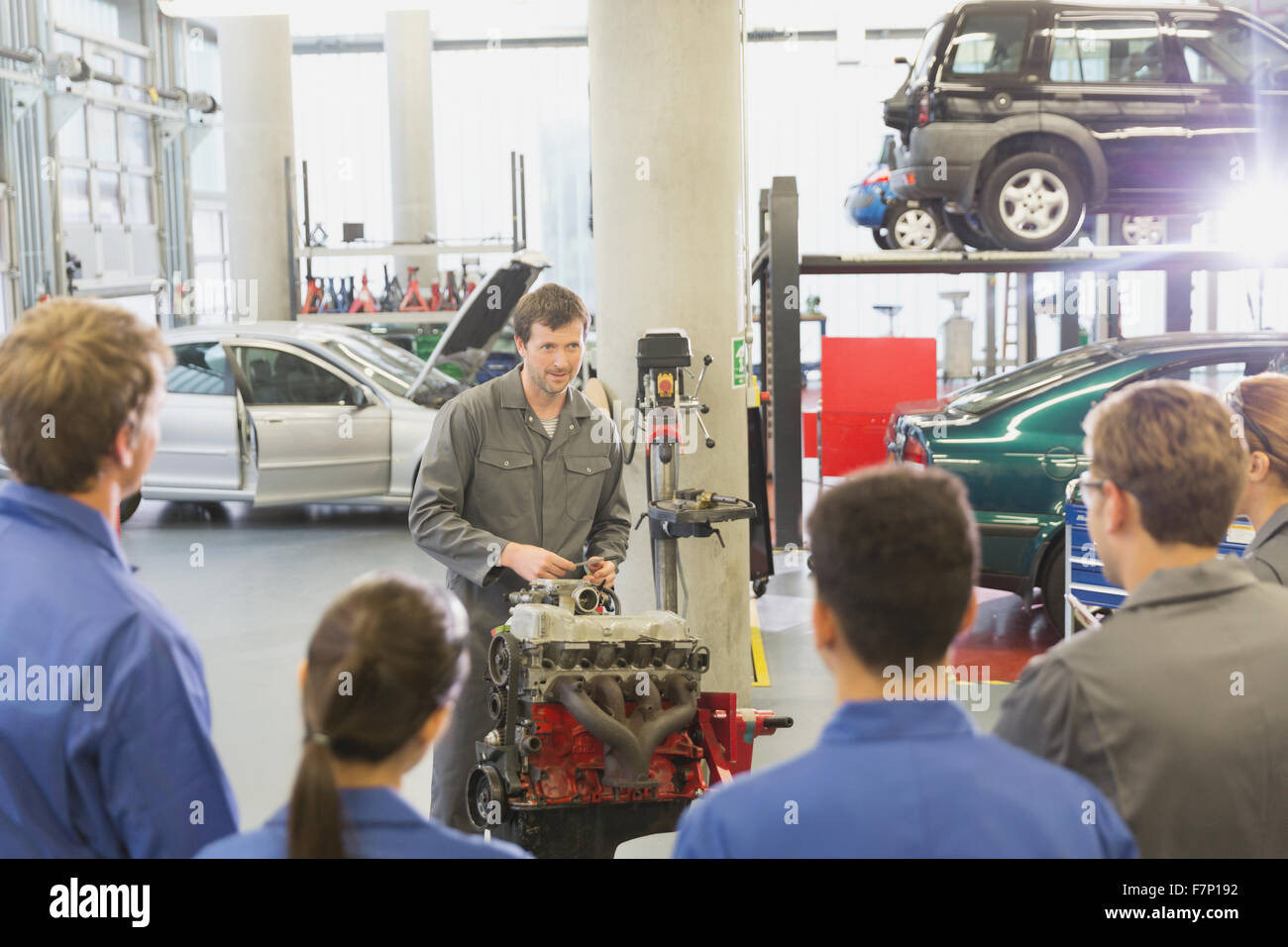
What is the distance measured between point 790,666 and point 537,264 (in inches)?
127

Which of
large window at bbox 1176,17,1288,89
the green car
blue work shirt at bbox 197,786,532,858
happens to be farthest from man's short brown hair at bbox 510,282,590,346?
large window at bbox 1176,17,1288,89

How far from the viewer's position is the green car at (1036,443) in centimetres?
560

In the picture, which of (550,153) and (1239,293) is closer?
(1239,293)

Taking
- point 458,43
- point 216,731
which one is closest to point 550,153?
point 458,43

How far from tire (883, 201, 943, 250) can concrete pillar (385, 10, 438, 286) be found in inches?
411

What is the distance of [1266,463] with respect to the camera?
2455 millimetres

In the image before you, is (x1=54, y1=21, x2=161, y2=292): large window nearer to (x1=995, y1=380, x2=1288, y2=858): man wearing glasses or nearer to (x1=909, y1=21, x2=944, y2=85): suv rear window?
(x1=909, y1=21, x2=944, y2=85): suv rear window

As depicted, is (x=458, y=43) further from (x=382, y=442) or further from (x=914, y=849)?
(x=914, y=849)

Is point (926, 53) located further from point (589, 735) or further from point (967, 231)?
point (589, 735)

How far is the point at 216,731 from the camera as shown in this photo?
4.86 meters

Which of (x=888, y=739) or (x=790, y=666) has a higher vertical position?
(x=888, y=739)

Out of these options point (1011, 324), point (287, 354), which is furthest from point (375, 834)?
point (1011, 324)

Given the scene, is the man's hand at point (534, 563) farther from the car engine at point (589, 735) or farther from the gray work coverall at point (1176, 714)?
the gray work coverall at point (1176, 714)
